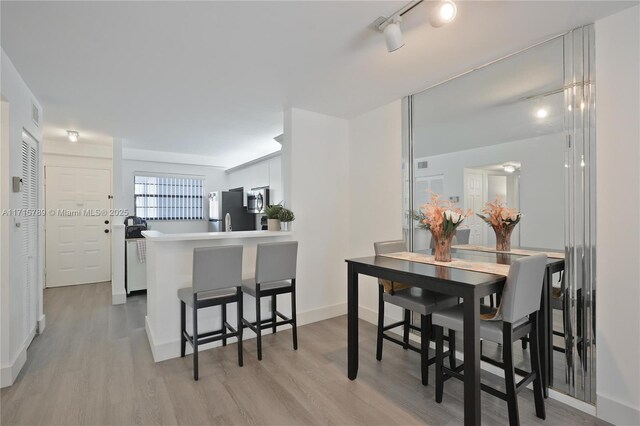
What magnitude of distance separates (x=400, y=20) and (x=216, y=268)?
2.16 meters

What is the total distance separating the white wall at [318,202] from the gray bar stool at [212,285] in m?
1.07

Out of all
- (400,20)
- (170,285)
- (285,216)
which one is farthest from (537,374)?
(170,285)

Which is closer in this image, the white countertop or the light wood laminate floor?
the light wood laminate floor

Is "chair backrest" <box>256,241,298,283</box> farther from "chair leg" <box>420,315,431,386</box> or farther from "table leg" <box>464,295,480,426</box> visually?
"table leg" <box>464,295,480,426</box>

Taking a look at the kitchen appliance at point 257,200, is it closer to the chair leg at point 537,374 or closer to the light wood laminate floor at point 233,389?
the light wood laminate floor at point 233,389

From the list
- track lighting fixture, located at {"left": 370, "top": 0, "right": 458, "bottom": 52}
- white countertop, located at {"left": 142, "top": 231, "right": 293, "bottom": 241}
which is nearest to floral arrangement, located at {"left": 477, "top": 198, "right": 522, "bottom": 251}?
track lighting fixture, located at {"left": 370, "top": 0, "right": 458, "bottom": 52}

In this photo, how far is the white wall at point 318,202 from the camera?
11.8 feet

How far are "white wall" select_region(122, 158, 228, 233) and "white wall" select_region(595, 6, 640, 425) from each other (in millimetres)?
6422

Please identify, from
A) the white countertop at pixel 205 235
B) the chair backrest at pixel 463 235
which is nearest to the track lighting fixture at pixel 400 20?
the chair backrest at pixel 463 235

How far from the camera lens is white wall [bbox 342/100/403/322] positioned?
3365mm

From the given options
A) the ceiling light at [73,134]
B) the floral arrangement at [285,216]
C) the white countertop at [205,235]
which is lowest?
the white countertop at [205,235]

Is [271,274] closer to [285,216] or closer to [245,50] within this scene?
[285,216]

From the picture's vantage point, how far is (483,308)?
2094 millimetres

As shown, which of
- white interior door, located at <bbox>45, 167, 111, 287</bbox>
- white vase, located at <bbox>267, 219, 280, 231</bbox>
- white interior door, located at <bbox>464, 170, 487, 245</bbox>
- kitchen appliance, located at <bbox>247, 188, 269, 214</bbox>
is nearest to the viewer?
white interior door, located at <bbox>464, 170, 487, 245</bbox>
